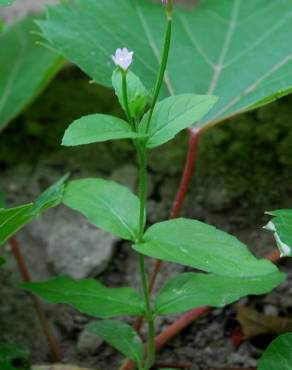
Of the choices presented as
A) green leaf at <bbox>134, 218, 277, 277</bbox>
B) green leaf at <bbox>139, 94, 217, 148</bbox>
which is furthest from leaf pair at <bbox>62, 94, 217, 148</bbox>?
green leaf at <bbox>134, 218, 277, 277</bbox>

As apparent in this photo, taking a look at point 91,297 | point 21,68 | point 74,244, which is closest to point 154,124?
point 91,297

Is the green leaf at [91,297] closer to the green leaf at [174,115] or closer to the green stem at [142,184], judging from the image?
the green stem at [142,184]

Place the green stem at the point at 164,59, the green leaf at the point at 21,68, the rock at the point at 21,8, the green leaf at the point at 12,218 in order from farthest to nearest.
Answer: the rock at the point at 21,8, the green leaf at the point at 21,68, the green leaf at the point at 12,218, the green stem at the point at 164,59

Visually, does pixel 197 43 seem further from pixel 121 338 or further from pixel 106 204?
pixel 121 338

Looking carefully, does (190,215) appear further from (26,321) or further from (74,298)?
(74,298)

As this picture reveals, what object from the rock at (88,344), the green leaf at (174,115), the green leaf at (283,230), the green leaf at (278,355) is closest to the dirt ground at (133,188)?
the rock at (88,344)

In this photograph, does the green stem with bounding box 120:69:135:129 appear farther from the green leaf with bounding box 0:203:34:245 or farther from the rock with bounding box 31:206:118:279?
the rock with bounding box 31:206:118:279
